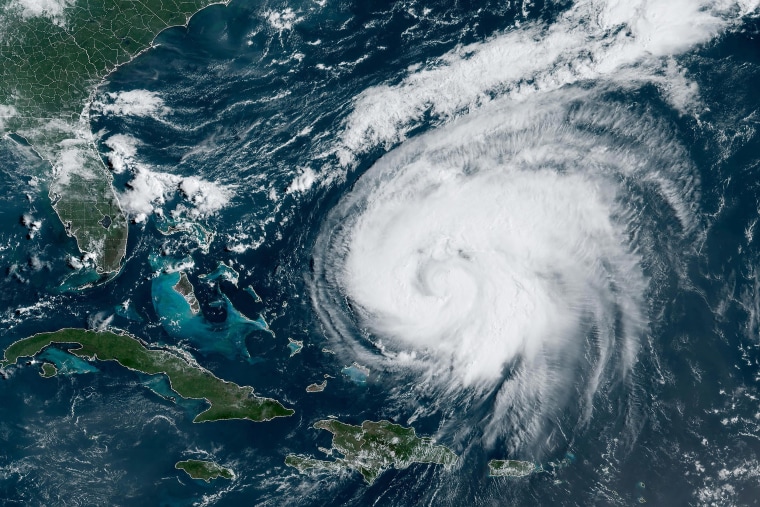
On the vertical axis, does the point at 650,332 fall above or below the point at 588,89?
below

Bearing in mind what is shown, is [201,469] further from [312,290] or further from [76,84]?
[76,84]

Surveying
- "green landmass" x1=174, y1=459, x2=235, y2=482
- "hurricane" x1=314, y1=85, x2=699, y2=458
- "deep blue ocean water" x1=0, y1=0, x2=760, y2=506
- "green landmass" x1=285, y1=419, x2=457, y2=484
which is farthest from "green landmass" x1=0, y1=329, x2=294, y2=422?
"hurricane" x1=314, y1=85, x2=699, y2=458

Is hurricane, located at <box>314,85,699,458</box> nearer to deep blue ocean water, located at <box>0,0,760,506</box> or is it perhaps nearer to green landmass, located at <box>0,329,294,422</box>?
deep blue ocean water, located at <box>0,0,760,506</box>

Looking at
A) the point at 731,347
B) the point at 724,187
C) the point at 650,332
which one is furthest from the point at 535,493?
the point at 724,187

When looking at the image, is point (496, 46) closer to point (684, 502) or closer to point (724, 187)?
point (724, 187)

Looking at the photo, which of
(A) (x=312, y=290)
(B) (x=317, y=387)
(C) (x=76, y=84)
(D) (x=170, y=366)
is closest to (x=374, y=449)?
(B) (x=317, y=387)
